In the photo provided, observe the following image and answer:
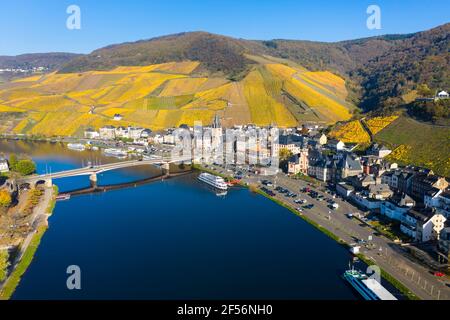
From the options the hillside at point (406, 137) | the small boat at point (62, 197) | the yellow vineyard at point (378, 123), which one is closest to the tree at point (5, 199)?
the small boat at point (62, 197)

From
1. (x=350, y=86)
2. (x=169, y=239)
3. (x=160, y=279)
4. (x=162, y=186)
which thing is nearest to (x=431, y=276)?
(x=160, y=279)

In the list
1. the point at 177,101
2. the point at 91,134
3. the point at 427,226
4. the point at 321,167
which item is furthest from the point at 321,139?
the point at 91,134

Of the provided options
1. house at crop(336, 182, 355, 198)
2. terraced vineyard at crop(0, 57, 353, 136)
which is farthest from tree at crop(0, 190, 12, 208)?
terraced vineyard at crop(0, 57, 353, 136)

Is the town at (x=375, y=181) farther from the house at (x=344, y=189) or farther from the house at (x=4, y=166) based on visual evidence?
the house at (x=4, y=166)

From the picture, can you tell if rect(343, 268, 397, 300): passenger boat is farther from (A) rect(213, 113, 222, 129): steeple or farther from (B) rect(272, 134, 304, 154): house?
(A) rect(213, 113, 222, 129): steeple

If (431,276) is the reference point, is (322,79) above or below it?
above
